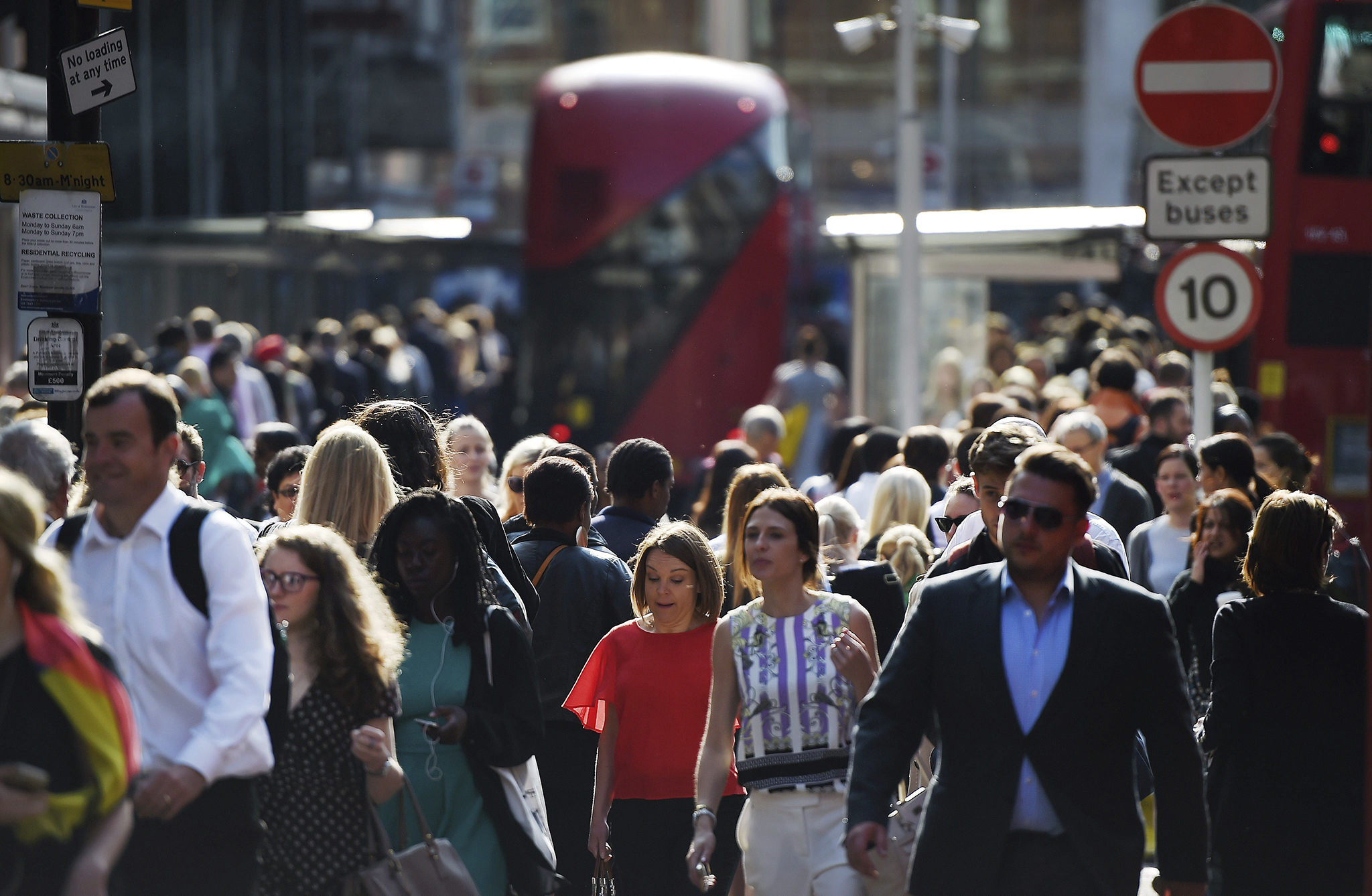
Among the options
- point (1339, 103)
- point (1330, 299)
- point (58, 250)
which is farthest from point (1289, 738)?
point (1339, 103)

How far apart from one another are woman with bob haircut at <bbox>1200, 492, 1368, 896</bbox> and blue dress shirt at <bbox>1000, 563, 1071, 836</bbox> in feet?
3.68

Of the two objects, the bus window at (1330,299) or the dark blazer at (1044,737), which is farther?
the bus window at (1330,299)

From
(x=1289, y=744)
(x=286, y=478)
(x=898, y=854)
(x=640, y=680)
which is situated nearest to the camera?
(x=898, y=854)

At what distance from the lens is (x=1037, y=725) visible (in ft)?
12.5

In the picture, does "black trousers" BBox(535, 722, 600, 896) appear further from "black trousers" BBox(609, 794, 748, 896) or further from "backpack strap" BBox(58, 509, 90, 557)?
"backpack strap" BBox(58, 509, 90, 557)

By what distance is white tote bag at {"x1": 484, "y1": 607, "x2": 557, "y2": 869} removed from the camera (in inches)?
184

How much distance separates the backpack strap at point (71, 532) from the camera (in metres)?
4.00

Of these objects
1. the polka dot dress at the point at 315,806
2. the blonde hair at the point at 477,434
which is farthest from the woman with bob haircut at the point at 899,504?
the polka dot dress at the point at 315,806

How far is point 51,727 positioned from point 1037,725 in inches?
77.3

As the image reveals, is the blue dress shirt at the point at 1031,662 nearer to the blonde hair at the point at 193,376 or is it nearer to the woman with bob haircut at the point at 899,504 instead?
the woman with bob haircut at the point at 899,504

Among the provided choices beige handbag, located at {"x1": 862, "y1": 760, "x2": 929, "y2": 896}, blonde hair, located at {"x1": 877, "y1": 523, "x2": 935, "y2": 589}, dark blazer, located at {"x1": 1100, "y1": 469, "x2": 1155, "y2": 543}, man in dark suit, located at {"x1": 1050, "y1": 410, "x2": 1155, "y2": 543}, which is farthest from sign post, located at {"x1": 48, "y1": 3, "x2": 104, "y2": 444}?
dark blazer, located at {"x1": 1100, "y1": 469, "x2": 1155, "y2": 543}

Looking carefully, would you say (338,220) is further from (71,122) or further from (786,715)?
(786,715)

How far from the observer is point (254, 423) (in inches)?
496

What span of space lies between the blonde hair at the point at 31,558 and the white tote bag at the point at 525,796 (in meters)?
1.46
